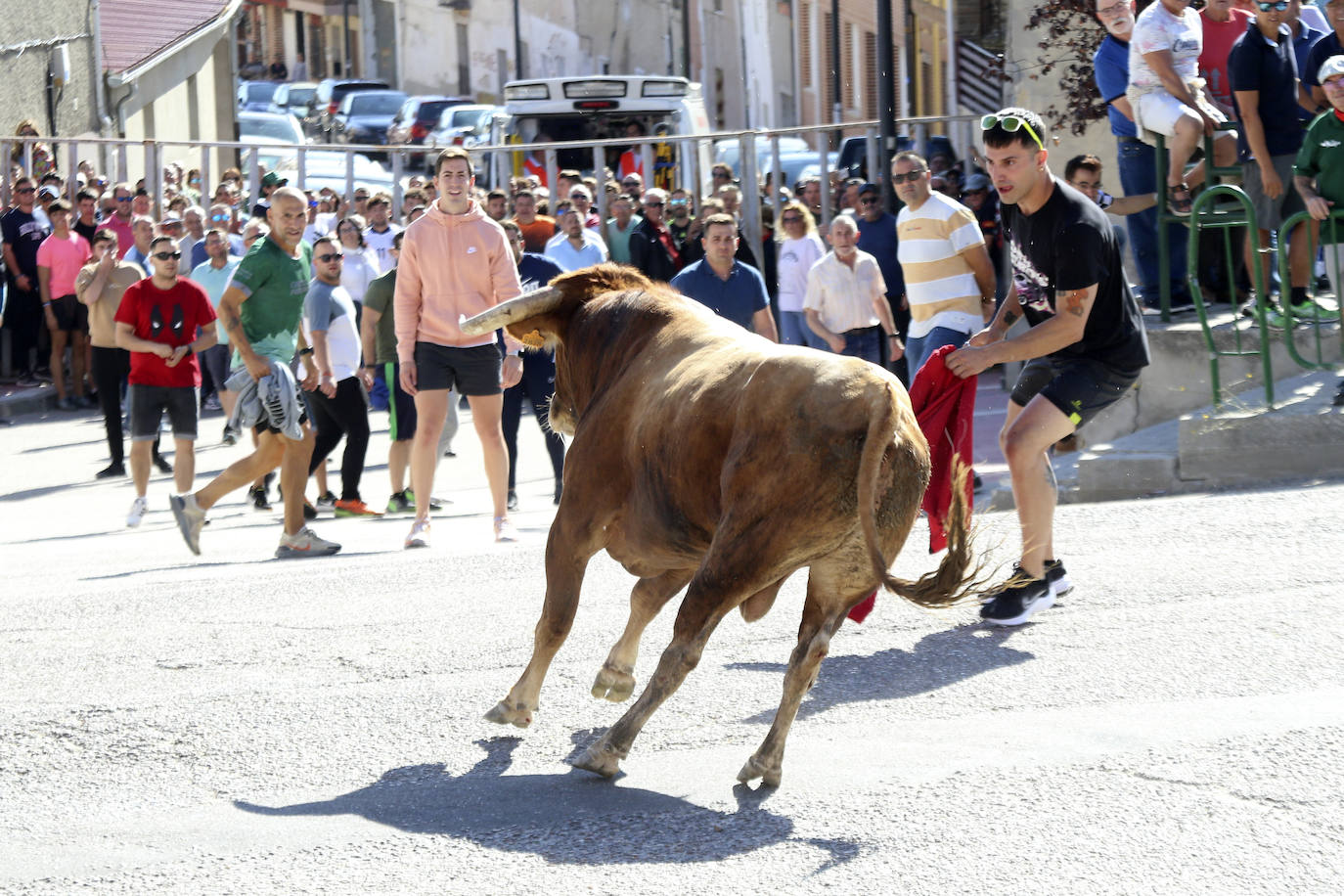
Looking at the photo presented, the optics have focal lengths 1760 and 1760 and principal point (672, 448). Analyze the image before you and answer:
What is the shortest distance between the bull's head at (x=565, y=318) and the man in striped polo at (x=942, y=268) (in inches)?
168

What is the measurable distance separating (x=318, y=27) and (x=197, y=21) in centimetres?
2874

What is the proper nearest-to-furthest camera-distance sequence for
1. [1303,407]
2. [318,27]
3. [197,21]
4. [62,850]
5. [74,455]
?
1. [62,850]
2. [1303,407]
3. [74,455]
4. [197,21]
5. [318,27]

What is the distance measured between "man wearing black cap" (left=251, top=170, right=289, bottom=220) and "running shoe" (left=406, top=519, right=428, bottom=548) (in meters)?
9.58

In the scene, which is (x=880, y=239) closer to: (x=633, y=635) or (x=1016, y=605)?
(x=1016, y=605)

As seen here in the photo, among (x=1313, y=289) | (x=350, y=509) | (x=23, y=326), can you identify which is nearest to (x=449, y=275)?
(x=350, y=509)

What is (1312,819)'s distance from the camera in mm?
4535

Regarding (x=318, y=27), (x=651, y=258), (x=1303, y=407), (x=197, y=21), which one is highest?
(x=318, y=27)

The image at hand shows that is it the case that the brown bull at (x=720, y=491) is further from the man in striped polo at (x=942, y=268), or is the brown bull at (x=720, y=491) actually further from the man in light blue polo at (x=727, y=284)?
the man in light blue polo at (x=727, y=284)

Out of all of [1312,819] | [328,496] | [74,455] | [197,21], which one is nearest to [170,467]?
[74,455]

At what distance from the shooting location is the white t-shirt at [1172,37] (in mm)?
10523

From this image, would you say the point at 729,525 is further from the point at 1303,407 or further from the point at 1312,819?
the point at 1303,407

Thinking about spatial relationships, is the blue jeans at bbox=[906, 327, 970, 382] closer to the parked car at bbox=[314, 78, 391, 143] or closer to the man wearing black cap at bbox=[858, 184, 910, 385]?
the man wearing black cap at bbox=[858, 184, 910, 385]

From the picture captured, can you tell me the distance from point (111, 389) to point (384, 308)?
3473 mm

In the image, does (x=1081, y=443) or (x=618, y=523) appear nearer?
(x=618, y=523)
